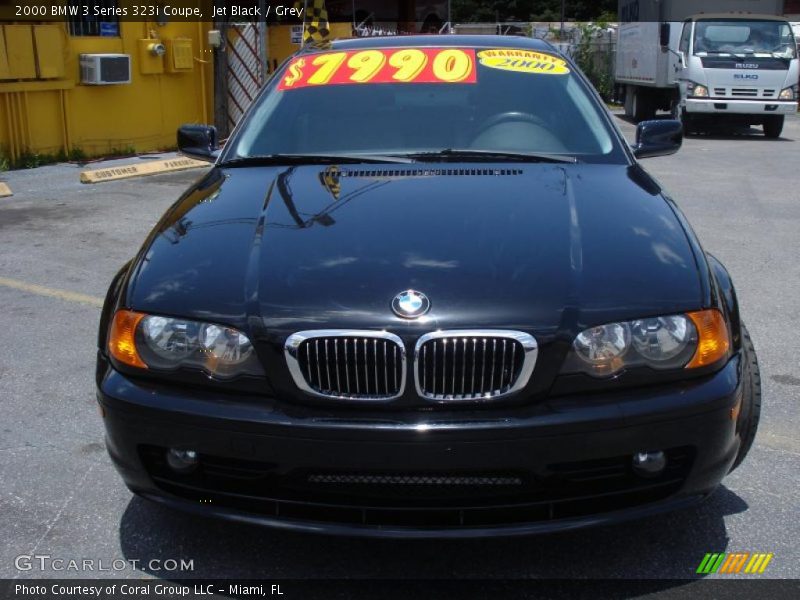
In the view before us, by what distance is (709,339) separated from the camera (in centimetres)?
259

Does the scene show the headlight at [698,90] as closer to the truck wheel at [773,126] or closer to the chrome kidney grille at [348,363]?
the truck wheel at [773,126]

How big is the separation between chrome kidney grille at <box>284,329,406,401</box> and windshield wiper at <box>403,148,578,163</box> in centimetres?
136

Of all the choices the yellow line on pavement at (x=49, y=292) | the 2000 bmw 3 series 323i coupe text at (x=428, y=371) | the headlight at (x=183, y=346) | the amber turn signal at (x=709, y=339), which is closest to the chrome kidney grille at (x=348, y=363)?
the 2000 bmw 3 series 323i coupe text at (x=428, y=371)

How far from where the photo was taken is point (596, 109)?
4012mm

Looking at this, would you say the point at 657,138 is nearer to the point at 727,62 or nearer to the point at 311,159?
the point at 311,159

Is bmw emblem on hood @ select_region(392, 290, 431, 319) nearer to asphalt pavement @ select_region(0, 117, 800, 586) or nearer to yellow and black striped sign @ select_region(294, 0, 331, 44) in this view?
asphalt pavement @ select_region(0, 117, 800, 586)

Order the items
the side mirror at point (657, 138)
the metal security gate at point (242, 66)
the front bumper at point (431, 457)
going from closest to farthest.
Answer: the front bumper at point (431, 457), the side mirror at point (657, 138), the metal security gate at point (242, 66)

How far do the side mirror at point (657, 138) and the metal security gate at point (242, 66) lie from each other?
35.5ft

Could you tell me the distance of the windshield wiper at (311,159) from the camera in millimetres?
3635

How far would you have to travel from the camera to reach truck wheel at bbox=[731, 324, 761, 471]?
2.78 metres

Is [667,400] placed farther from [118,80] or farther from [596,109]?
[118,80]

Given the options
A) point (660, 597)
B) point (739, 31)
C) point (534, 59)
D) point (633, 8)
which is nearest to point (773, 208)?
point (534, 59)

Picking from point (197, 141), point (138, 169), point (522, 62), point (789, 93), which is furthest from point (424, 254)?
point (789, 93)

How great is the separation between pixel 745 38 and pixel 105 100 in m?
11.7
